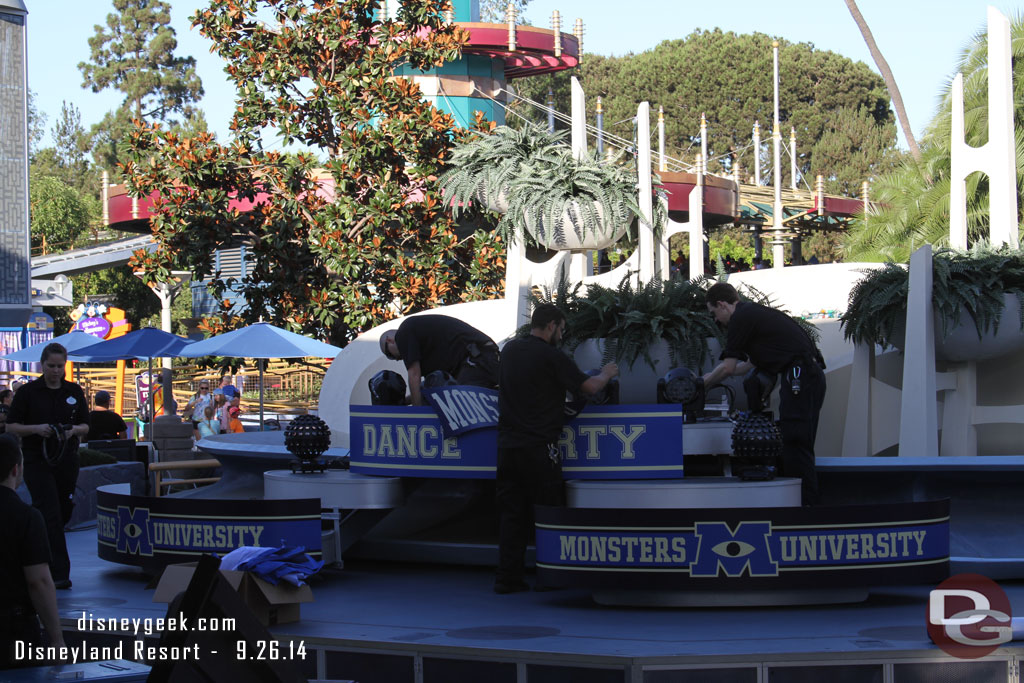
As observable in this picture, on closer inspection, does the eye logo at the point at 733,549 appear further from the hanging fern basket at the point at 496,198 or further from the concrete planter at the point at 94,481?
the concrete planter at the point at 94,481

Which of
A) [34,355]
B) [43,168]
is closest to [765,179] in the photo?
[43,168]

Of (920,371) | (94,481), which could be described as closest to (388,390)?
(920,371)

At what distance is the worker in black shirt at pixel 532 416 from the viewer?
7.65 meters

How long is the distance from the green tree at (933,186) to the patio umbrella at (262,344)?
10263mm

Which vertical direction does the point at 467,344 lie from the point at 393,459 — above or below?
above

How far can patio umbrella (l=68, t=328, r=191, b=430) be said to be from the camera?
789 inches

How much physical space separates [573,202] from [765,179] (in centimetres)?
6422

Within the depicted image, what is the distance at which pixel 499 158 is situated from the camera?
496 inches

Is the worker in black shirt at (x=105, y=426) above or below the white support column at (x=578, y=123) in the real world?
below

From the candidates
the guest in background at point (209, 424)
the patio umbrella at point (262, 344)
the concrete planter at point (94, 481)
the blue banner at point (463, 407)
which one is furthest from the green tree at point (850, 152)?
the blue banner at point (463, 407)

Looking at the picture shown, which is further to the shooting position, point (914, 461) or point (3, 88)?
point (3, 88)

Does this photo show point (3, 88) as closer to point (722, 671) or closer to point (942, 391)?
point (942, 391)

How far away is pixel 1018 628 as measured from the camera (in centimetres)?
611

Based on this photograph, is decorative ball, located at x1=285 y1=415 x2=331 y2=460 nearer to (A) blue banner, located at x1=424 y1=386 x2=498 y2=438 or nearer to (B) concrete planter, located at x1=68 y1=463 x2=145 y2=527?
(A) blue banner, located at x1=424 y1=386 x2=498 y2=438
